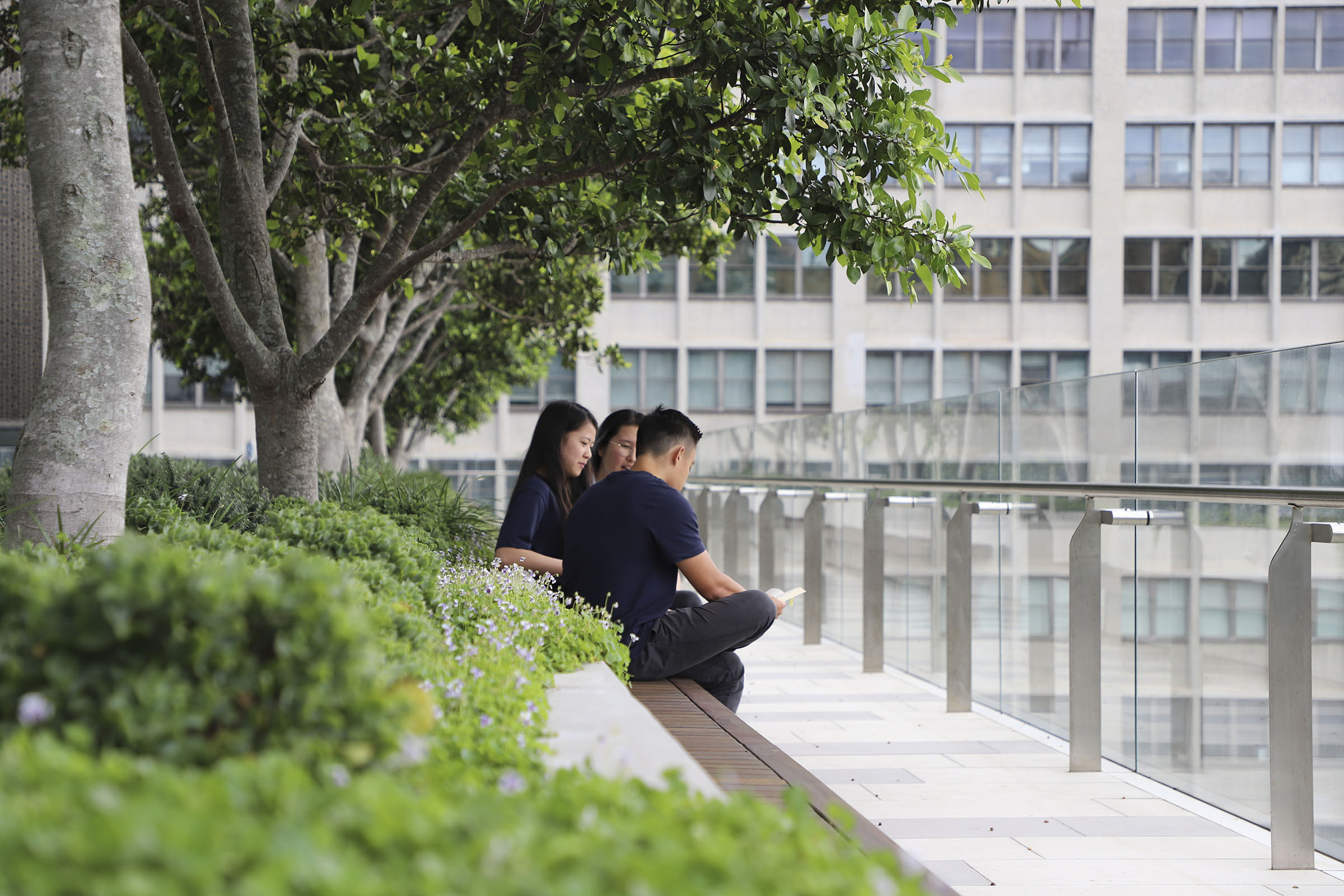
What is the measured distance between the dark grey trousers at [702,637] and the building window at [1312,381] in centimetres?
219

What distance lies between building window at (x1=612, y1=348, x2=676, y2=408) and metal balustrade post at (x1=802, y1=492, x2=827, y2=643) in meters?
26.8

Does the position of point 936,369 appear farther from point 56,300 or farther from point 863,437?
point 56,300

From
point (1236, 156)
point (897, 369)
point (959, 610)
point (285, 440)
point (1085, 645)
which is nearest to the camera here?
point (1085, 645)

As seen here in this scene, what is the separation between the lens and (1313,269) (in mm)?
36594

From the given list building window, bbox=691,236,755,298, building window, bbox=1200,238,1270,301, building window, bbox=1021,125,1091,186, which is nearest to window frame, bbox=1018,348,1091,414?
building window, bbox=691,236,755,298

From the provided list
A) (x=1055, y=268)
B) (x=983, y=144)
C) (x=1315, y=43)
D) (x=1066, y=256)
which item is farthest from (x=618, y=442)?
(x=1315, y=43)

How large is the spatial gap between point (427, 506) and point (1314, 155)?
117 feet

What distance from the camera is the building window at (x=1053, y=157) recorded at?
121 feet

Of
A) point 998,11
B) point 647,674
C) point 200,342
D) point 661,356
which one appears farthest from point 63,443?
point 998,11

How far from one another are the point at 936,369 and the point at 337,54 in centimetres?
3065

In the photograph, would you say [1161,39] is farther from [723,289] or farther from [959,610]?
[959,610]

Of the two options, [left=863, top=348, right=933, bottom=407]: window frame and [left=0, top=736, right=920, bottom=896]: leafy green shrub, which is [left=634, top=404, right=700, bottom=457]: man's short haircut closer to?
[left=0, top=736, right=920, bottom=896]: leafy green shrub

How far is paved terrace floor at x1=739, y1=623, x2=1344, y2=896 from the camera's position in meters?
4.34

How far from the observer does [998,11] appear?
36.4 meters
